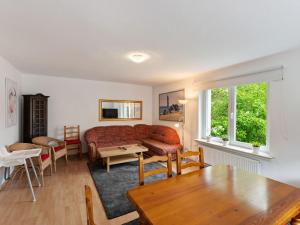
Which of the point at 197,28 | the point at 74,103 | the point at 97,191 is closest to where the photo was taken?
the point at 197,28

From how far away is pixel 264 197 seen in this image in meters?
1.16

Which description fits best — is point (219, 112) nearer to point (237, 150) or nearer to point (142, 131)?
point (237, 150)

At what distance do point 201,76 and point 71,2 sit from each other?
10.5ft

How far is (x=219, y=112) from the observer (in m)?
3.71

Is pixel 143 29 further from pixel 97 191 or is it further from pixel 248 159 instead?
pixel 248 159

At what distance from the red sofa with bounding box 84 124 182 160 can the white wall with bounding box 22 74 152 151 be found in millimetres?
396

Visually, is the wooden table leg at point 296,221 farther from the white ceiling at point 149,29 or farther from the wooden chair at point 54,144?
the wooden chair at point 54,144

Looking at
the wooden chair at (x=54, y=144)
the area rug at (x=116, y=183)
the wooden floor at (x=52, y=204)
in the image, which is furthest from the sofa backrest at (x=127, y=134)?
the wooden floor at (x=52, y=204)

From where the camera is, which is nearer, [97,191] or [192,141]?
[97,191]

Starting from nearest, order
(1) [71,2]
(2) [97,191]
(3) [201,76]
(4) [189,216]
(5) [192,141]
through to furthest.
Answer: (4) [189,216] < (1) [71,2] < (2) [97,191] < (3) [201,76] < (5) [192,141]

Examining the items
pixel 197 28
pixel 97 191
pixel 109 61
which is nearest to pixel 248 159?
pixel 197 28

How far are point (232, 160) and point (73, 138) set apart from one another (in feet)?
13.6

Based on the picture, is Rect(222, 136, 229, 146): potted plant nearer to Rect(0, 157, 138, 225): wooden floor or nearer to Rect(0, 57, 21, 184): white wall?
Rect(0, 157, 138, 225): wooden floor

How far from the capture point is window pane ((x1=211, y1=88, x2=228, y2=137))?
3543mm
